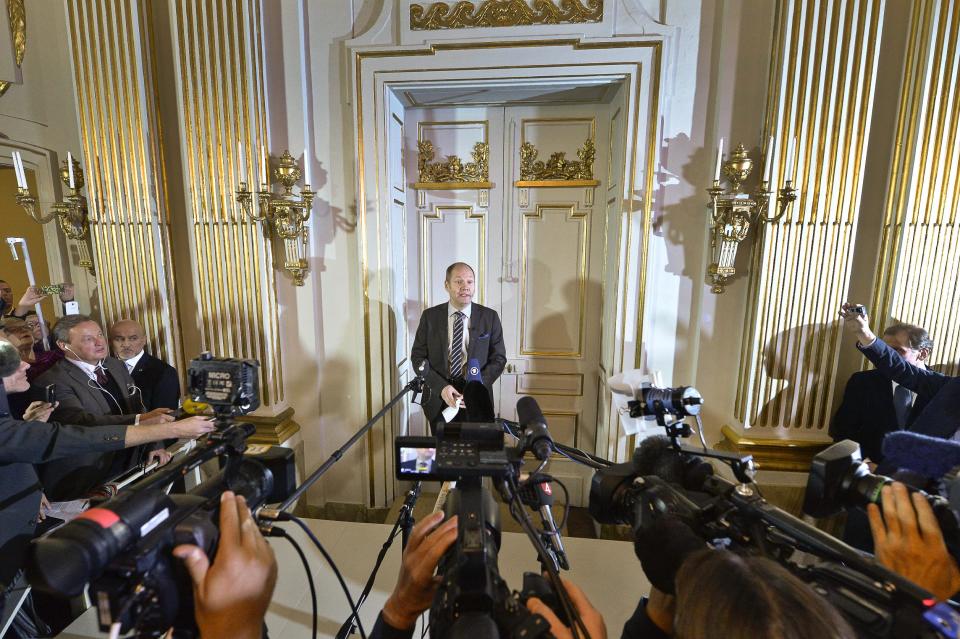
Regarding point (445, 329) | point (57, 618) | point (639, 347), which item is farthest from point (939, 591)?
point (57, 618)

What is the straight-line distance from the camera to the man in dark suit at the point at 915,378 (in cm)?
159

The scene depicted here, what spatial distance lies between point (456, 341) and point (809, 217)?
2008 millimetres

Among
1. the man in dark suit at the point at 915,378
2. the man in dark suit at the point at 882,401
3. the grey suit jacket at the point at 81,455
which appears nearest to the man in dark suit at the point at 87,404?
the grey suit jacket at the point at 81,455

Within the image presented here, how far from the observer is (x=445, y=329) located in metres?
2.58

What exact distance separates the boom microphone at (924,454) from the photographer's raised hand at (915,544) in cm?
15

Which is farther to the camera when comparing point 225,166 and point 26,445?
point 225,166

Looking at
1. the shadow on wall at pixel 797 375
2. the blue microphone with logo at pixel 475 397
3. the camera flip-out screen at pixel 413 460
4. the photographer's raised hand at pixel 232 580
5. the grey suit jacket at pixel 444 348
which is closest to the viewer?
the photographer's raised hand at pixel 232 580

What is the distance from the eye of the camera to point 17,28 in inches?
98.1

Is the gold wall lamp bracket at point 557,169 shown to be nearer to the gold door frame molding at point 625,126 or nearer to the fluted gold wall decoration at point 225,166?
the gold door frame molding at point 625,126

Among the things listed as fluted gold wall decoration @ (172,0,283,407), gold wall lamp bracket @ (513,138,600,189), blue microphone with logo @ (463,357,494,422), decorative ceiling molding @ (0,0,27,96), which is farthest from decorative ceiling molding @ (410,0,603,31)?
decorative ceiling molding @ (0,0,27,96)

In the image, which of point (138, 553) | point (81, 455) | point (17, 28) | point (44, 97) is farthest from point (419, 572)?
point (17, 28)

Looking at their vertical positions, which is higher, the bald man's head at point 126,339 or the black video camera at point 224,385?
the black video camera at point 224,385

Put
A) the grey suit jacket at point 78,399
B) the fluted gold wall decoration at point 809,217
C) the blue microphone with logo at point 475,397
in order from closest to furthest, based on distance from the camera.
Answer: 1. the grey suit jacket at point 78,399
2. the fluted gold wall decoration at point 809,217
3. the blue microphone with logo at point 475,397

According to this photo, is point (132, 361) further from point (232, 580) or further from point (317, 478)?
point (232, 580)
